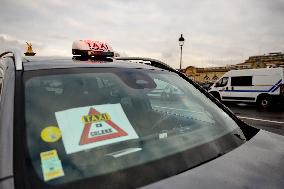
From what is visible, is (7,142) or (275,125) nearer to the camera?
(7,142)

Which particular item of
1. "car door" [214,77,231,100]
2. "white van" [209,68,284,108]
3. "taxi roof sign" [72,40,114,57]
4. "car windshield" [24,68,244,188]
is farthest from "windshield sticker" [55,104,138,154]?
"car door" [214,77,231,100]

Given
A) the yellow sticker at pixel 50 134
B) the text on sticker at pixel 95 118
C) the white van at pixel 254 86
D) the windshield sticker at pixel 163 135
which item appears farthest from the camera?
the white van at pixel 254 86

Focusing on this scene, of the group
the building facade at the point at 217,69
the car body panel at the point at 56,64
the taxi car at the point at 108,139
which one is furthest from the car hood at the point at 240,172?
the building facade at the point at 217,69

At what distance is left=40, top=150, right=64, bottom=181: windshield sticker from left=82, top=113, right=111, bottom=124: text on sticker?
0.24 metres

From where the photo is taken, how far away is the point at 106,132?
4.57 feet

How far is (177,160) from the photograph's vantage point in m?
1.33

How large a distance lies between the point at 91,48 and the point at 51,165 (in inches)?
51.2

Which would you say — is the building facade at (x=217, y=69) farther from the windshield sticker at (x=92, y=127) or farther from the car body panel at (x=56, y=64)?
the windshield sticker at (x=92, y=127)

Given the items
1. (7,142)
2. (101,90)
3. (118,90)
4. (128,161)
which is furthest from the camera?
(118,90)

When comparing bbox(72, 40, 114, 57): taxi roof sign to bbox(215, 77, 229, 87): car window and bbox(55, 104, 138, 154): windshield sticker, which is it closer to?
bbox(55, 104, 138, 154): windshield sticker

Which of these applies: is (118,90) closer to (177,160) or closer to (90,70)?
(90,70)

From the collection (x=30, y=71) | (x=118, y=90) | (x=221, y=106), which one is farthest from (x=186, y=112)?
(x=30, y=71)

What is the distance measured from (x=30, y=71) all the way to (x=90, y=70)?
374 millimetres

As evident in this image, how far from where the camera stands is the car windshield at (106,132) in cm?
115
